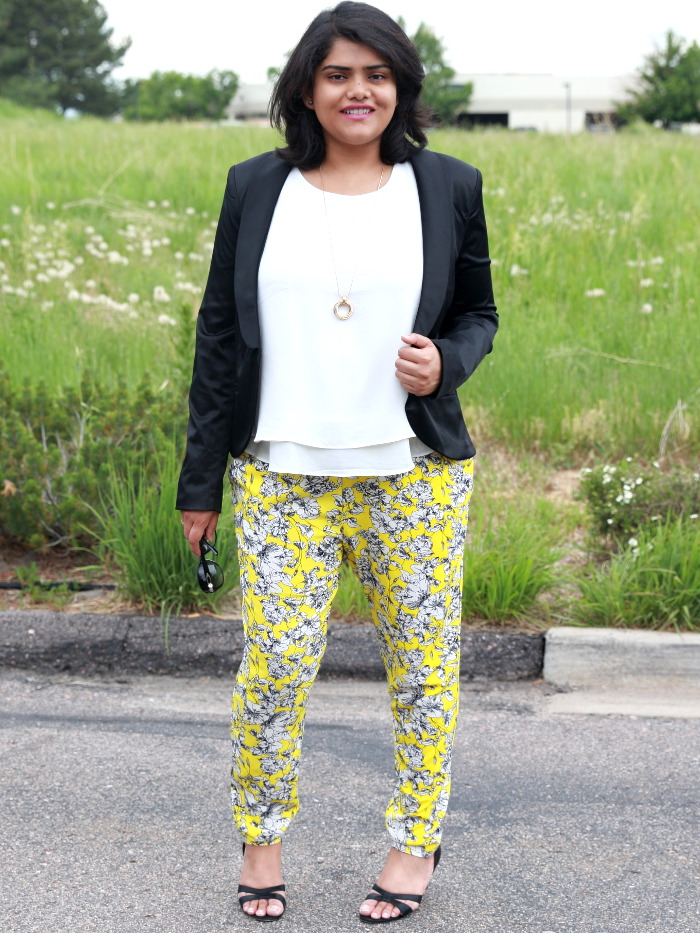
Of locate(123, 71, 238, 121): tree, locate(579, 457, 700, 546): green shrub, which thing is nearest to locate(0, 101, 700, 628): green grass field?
locate(579, 457, 700, 546): green shrub

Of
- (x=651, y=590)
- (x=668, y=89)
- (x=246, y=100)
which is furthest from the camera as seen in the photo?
(x=246, y=100)

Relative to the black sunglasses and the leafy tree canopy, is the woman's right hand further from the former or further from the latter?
the leafy tree canopy

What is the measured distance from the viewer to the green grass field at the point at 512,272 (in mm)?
5883

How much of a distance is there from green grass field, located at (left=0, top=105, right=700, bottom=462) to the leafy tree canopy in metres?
48.4

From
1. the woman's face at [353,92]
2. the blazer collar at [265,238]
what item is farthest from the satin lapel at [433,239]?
the woman's face at [353,92]

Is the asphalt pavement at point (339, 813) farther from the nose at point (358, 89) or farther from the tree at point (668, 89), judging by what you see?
the tree at point (668, 89)

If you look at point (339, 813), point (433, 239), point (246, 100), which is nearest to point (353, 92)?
point (433, 239)

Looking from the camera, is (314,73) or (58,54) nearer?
(314,73)

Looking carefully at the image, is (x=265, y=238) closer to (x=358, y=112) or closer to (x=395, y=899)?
(x=358, y=112)

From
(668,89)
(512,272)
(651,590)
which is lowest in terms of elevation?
(651,590)

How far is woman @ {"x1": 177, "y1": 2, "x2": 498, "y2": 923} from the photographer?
2.38m

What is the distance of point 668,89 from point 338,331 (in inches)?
2151

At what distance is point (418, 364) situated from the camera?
2.33 m

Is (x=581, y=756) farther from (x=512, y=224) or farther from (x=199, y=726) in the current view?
(x=512, y=224)
